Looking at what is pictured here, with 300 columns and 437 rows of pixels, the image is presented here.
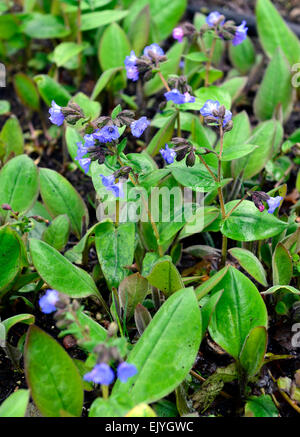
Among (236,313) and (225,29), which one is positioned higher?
(225,29)

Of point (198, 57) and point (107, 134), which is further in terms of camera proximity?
point (198, 57)

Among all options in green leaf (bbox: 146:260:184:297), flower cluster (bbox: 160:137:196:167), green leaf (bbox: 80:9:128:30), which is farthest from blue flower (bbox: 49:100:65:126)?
green leaf (bbox: 80:9:128:30)

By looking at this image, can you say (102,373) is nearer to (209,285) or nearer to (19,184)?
(209,285)

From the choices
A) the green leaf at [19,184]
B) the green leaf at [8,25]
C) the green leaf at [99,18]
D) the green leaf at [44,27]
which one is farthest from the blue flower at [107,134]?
the green leaf at [8,25]

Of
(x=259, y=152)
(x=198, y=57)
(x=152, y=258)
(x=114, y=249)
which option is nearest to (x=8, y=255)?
(x=114, y=249)
